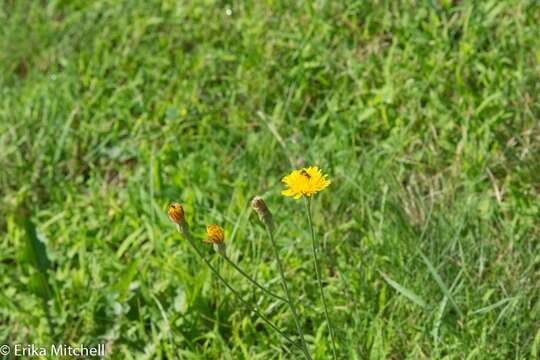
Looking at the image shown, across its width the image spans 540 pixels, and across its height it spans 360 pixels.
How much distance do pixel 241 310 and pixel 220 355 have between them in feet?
0.51

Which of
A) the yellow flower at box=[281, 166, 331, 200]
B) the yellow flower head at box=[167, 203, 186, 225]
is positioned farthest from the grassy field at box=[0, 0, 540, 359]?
the yellow flower head at box=[167, 203, 186, 225]

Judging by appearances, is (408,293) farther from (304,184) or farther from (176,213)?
(176,213)

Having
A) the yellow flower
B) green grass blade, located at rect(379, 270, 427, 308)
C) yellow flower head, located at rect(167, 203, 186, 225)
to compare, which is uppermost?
the yellow flower

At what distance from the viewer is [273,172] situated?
317cm

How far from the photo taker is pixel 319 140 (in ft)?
10.6

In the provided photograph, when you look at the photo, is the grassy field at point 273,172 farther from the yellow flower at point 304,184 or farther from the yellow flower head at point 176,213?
the yellow flower head at point 176,213

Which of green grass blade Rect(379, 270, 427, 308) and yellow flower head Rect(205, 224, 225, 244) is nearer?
yellow flower head Rect(205, 224, 225, 244)

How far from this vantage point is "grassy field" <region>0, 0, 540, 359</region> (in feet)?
8.38

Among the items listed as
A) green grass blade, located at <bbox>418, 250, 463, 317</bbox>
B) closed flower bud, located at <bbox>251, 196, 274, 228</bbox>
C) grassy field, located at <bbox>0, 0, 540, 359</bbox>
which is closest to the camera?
closed flower bud, located at <bbox>251, 196, 274, 228</bbox>

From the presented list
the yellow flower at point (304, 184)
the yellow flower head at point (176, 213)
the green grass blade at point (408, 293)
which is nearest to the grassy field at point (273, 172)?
the green grass blade at point (408, 293)

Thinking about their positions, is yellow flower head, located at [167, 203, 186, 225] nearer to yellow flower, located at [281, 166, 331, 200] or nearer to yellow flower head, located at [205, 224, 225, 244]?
yellow flower head, located at [205, 224, 225, 244]

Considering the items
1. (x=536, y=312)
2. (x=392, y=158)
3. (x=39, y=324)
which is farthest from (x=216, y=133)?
(x=536, y=312)

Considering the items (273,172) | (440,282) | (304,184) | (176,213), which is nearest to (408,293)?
(440,282)

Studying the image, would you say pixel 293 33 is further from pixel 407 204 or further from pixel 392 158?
pixel 407 204
